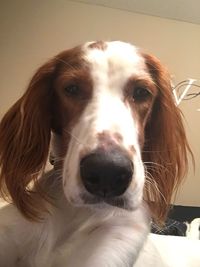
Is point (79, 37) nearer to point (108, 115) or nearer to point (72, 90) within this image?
point (72, 90)

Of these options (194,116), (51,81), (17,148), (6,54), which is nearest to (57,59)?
(51,81)

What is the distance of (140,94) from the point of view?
93 cm

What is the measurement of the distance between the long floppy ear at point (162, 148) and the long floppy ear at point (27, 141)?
213mm

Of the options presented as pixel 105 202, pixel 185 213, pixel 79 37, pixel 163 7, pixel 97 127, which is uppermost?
pixel 163 7

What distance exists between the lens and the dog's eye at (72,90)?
2.94 feet

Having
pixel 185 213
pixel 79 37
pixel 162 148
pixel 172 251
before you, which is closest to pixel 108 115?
pixel 162 148

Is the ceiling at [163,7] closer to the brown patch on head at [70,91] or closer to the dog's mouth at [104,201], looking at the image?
the brown patch on head at [70,91]

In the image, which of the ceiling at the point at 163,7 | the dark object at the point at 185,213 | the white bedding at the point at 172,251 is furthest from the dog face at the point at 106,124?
the ceiling at the point at 163,7

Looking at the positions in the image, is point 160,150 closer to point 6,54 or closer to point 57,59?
point 57,59

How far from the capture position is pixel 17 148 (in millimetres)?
942

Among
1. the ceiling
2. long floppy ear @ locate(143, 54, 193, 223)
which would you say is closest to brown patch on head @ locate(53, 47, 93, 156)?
long floppy ear @ locate(143, 54, 193, 223)

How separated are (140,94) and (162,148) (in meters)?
0.14

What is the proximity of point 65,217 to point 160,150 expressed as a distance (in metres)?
0.24

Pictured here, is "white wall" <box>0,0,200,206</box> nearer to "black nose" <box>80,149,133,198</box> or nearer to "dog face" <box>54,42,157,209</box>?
"dog face" <box>54,42,157,209</box>
